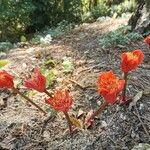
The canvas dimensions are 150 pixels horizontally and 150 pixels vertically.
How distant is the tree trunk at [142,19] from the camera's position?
453 centimetres

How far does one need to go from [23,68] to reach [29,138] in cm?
107

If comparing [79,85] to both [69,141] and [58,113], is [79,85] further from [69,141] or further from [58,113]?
[69,141]

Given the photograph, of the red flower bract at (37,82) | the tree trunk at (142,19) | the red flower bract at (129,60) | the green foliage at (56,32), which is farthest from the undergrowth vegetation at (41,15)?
the red flower bract at (129,60)

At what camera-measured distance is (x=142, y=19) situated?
4.73 m

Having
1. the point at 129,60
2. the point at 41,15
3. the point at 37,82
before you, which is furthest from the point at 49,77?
the point at 41,15

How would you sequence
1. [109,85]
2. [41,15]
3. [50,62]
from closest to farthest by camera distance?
1. [109,85]
2. [50,62]
3. [41,15]

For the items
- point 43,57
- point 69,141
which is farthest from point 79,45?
point 69,141

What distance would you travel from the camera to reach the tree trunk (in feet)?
14.9

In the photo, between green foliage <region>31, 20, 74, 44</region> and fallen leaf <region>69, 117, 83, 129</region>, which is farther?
green foliage <region>31, 20, 74, 44</region>

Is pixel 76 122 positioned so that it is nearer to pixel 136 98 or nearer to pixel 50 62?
Answer: pixel 136 98

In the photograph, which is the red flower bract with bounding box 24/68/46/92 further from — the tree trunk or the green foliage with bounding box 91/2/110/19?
the green foliage with bounding box 91/2/110/19

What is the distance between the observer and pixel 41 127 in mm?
2785

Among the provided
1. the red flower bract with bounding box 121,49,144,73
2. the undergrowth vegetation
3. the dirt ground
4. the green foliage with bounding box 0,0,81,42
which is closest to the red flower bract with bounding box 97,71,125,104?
→ the red flower bract with bounding box 121,49,144,73

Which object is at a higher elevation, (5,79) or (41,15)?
(5,79)
